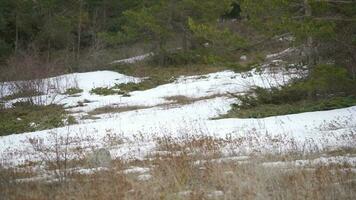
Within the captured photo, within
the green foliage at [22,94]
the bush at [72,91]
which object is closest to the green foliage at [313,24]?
the green foliage at [22,94]

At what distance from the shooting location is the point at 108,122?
13.7 m

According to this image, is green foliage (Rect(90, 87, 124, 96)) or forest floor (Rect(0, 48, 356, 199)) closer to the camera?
forest floor (Rect(0, 48, 356, 199))

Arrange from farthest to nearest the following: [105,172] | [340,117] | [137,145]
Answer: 1. [340,117]
2. [137,145]
3. [105,172]

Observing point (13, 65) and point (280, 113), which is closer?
point (280, 113)

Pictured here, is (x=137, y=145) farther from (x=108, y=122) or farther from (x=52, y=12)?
(x=52, y=12)

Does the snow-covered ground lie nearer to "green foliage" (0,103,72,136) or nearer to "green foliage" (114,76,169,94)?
"green foliage" (0,103,72,136)

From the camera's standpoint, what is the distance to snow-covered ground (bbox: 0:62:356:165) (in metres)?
8.52

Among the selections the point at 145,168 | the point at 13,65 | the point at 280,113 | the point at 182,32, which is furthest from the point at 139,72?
the point at 145,168

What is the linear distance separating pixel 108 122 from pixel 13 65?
11.3 metres

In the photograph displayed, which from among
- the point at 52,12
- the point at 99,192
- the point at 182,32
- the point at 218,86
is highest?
the point at 52,12

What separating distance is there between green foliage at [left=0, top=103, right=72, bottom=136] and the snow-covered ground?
0.75m

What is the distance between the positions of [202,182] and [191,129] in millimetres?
5202

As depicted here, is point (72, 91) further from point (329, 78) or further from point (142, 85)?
point (329, 78)

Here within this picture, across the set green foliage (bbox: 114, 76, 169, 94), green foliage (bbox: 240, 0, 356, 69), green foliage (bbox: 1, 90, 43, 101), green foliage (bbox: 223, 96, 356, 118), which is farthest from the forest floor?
green foliage (bbox: 114, 76, 169, 94)
